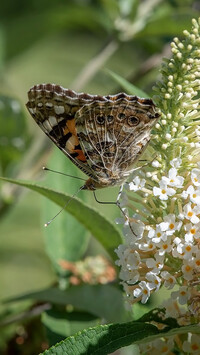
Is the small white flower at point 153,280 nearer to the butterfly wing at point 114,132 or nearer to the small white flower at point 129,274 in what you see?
the small white flower at point 129,274

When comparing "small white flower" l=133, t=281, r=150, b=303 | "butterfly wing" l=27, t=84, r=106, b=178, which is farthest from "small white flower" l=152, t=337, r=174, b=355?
"butterfly wing" l=27, t=84, r=106, b=178

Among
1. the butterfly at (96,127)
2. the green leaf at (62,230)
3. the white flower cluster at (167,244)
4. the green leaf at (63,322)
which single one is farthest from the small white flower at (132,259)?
the green leaf at (62,230)

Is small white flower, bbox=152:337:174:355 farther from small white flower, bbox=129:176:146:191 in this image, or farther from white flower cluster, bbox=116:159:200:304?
small white flower, bbox=129:176:146:191

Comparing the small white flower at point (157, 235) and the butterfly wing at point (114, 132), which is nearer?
the small white flower at point (157, 235)

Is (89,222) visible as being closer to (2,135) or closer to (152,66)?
(2,135)

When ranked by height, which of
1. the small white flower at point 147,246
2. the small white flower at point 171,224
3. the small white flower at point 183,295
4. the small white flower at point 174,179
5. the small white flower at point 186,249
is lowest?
the small white flower at point 183,295

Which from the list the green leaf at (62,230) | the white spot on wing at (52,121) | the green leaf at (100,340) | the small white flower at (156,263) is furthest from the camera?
the green leaf at (62,230)

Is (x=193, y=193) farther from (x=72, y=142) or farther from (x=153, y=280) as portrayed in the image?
(x=72, y=142)
